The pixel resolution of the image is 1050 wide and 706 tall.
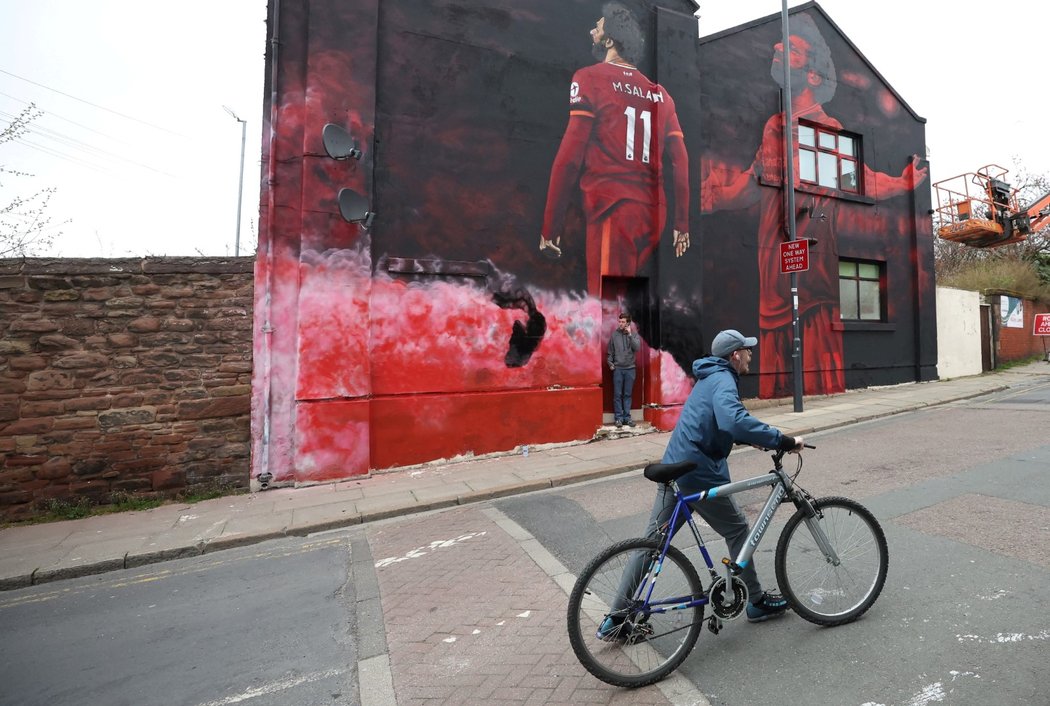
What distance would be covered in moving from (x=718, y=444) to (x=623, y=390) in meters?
6.69

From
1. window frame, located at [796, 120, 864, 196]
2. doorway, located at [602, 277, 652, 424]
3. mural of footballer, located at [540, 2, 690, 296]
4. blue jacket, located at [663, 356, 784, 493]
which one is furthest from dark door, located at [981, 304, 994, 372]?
blue jacket, located at [663, 356, 784, 493]

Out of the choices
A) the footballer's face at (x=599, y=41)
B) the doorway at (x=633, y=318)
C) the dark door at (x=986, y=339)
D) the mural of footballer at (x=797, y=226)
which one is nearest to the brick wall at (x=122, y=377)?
the doorway at (x=633, y=318)

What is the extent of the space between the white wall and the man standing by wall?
38.8ft

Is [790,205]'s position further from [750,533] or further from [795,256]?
[750,533]

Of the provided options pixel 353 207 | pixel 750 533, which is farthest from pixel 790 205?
pixel 750 533

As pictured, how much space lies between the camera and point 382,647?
3.36 metres

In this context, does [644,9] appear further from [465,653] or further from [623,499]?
[465,653]

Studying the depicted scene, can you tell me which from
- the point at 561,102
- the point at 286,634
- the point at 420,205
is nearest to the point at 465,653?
the point at 286,634

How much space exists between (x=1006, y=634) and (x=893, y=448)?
17.8ft

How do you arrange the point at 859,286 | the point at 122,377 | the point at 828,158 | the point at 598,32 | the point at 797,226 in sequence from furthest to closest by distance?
the point at 859,286
the point at 828,158
the point at 797,226
the point at 598,32
the point at 122,377

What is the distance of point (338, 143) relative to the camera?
7641 mm

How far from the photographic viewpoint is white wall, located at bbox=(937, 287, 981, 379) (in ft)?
52.9

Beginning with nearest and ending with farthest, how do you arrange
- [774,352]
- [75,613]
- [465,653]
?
1. [465,653]
2. [75,613]
3. [774,352]

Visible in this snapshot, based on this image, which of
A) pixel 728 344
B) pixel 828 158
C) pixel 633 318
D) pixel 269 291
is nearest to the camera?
pixel 728 344
